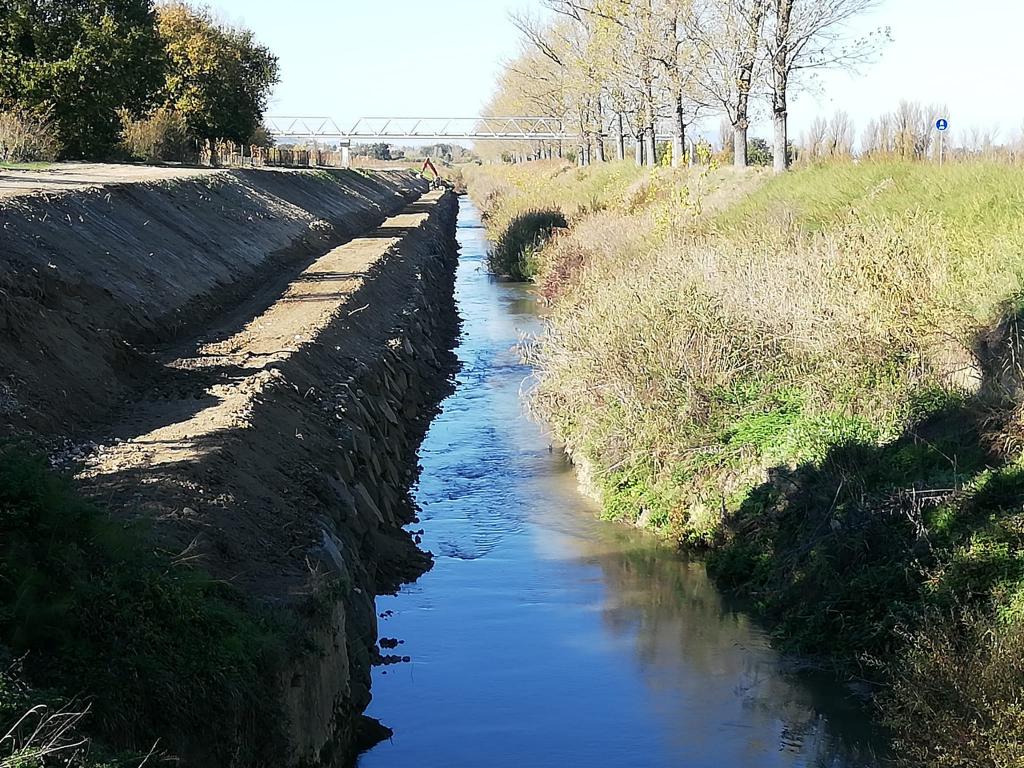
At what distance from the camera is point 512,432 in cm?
1888

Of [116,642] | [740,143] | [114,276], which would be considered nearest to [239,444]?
[116,642]

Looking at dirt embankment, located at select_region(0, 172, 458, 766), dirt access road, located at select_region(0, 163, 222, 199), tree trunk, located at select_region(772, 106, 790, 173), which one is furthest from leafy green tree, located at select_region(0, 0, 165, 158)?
tree trunk, located at select_region(772, 106, 790, 173)

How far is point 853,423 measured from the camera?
12.5 meters

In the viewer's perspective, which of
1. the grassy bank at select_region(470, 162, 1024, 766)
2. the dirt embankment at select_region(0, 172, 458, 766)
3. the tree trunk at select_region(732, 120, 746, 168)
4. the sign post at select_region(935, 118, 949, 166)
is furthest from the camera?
the tree trunk at select_region(732, 120, 746, 168)

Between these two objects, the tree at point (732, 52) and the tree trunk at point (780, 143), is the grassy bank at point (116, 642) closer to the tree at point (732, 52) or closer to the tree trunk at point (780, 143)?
the tree trunk at point (780, 143)

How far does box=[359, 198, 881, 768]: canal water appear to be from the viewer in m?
9.00

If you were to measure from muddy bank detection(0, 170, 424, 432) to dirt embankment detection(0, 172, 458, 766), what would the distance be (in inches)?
1.5

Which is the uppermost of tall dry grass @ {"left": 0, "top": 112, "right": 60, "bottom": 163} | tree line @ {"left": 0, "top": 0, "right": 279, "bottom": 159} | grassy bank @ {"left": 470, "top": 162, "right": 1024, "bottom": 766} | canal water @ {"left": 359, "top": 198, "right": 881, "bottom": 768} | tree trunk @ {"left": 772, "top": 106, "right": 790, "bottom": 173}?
tree line @ {"left": 0, "top": 0, "right": 279, "bottom": 159}

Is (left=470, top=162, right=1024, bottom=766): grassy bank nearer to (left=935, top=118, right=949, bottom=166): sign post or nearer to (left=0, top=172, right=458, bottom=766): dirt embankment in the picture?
(left=0, top=172, right=458, bottom=766): dirt embankment

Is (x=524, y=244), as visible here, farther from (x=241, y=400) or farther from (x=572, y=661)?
(x=572, y=661)

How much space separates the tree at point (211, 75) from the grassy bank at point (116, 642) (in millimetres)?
41132

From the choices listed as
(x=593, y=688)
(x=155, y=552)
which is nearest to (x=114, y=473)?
(x=155, y=552)

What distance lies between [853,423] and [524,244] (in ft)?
91.2

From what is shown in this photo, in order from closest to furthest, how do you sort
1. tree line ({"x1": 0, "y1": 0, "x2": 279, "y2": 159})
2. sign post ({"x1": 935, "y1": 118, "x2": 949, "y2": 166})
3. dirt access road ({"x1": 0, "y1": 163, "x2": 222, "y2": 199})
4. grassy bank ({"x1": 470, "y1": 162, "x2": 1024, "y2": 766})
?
grassy bank ({"x1": 470, "y1": 162, "x2": 1024, "y2": 766}), dirt access road ({"x1": 0, "y1": 163, "x2": 222, "y2": 199}), sign post ({"x1": 935, "y1": 118, "x2": 949, "y2": 166}), tree line ({"x1": 0, "y1": 0, "x2": 279, "y2": 159})
